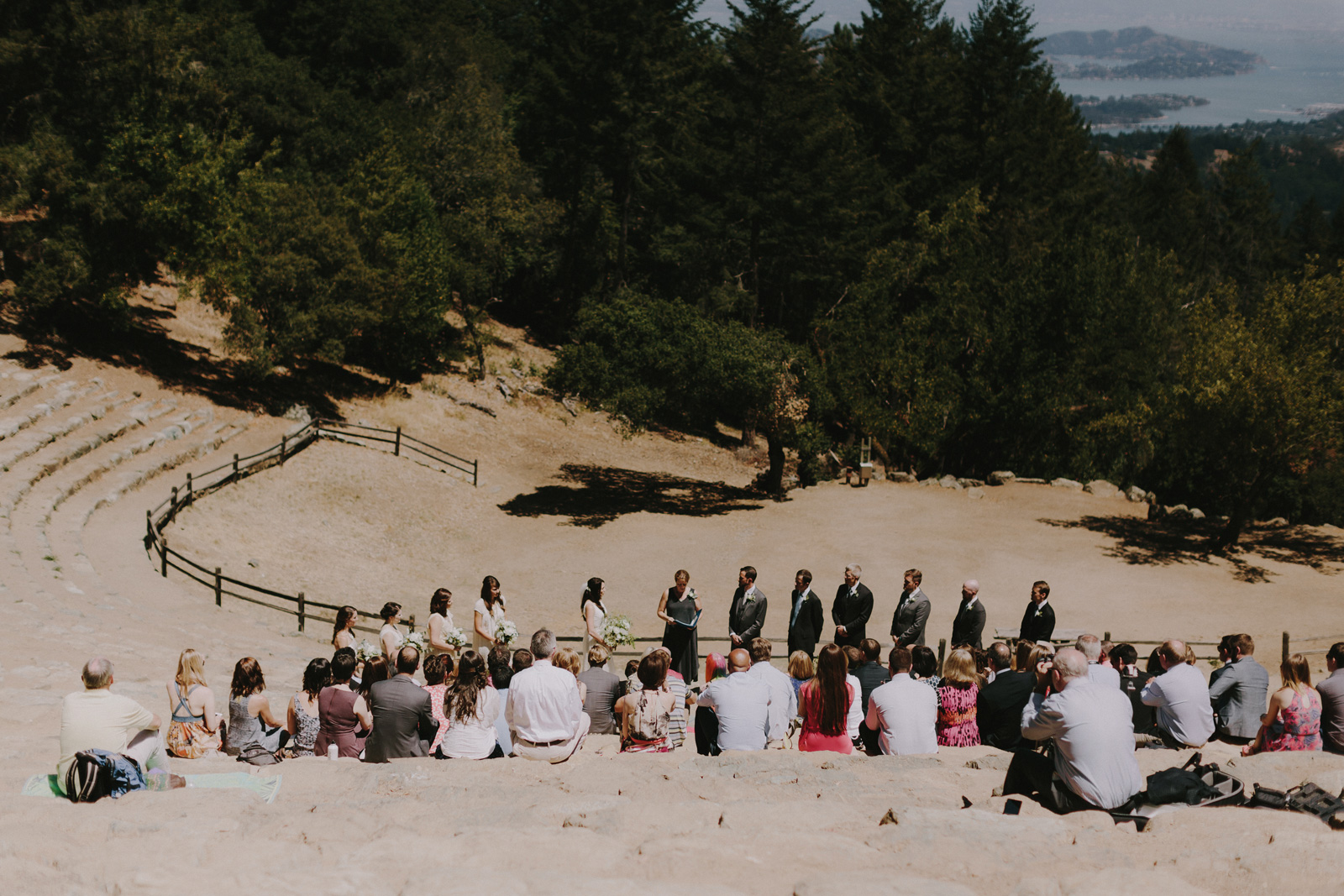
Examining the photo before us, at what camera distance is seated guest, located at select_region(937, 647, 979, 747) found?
9.35 meters

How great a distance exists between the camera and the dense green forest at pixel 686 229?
92.2 ft

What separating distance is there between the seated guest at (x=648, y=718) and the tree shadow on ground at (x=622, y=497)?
20344 millimetres

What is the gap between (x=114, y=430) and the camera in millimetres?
25844

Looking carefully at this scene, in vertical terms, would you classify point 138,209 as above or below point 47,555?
above

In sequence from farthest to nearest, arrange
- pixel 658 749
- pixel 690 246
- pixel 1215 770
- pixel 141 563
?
pixel 690 246, pixel 141 563, pixel 658 749, pixel 1215 770

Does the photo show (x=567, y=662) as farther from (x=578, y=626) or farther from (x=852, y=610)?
(x=578, y=626)

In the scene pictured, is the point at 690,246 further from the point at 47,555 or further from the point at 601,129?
the point at 47,555

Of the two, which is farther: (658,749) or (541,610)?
(541,610)

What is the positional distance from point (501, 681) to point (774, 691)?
3.12m

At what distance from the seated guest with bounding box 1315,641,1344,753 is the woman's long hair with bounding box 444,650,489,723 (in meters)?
7.91

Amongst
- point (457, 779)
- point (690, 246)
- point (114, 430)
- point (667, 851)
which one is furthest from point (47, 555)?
point (690, 246)

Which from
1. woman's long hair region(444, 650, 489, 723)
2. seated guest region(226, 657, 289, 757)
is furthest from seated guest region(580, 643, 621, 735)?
seated guest region(226, 657, 289, 757)

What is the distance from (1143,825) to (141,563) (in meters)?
19.0

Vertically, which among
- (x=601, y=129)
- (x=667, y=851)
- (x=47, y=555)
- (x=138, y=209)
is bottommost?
(x=47, y=555)
